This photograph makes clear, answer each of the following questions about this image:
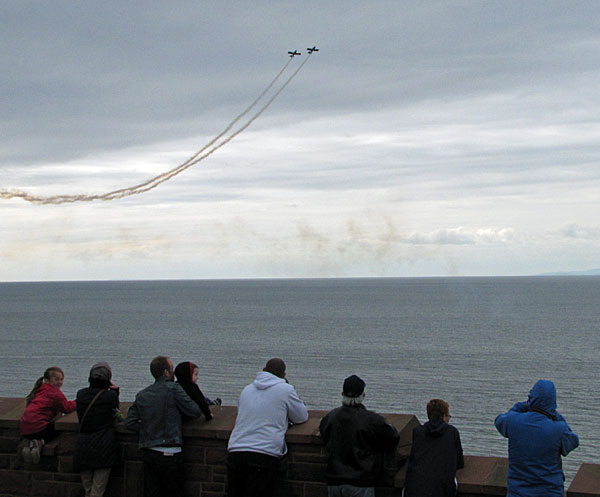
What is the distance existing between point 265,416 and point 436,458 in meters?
1.61

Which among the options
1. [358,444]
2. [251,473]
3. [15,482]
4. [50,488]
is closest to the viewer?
[358,444]

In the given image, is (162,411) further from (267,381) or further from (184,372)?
(267,381)

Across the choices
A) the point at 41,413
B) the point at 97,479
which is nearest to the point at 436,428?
the point at 97,479

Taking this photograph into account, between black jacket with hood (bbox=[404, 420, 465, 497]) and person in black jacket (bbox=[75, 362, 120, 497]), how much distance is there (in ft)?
10.3

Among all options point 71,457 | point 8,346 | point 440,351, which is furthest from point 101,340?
point 71,457

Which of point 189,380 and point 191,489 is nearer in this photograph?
point 189,380

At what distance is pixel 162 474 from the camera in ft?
23.1

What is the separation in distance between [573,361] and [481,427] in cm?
3256

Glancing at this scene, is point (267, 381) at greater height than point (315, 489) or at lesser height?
greater

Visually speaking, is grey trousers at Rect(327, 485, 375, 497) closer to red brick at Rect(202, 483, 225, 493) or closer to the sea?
red brick at Rect(202, 483, 225, 493)

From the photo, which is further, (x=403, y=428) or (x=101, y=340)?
(x=101, y=340)

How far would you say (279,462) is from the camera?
Answer: 6.65 meters

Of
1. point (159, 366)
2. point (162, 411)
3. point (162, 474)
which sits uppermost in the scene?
point (159, 366)

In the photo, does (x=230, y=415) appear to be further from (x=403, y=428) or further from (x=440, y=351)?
(x=440, y=351)
